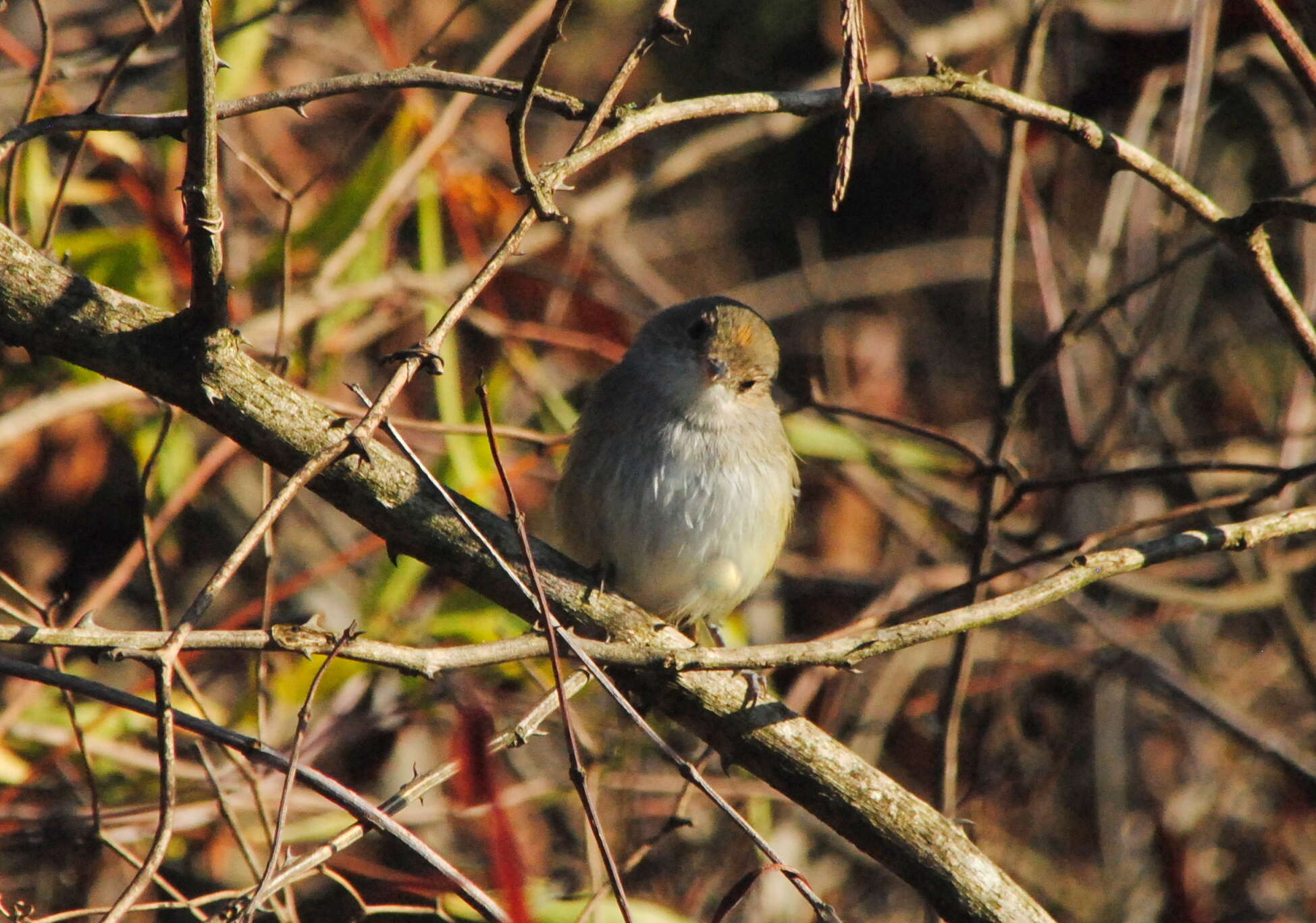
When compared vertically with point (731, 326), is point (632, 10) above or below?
above

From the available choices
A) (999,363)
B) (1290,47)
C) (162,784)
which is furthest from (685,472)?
(162,784)

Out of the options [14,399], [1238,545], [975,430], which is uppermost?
[975,430]

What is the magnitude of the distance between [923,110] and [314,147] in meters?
3.35

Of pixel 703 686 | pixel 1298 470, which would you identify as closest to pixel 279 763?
pixel 703 686

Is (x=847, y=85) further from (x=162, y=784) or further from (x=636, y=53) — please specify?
(x=162, y=784)

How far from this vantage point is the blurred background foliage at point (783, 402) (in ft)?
14.5

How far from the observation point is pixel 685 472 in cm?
381

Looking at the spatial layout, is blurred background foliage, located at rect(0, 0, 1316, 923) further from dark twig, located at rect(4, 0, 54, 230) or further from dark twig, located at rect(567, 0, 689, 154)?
dark twig, located at rect(567, 0, 689, 154)

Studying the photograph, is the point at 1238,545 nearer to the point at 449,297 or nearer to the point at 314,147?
the point at 449,297

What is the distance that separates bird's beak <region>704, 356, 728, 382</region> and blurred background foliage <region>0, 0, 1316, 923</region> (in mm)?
203

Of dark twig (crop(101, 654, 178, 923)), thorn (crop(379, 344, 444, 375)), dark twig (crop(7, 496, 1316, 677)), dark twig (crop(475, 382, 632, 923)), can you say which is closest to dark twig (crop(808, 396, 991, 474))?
dark twig (crop(7, 496, 1316, 677))

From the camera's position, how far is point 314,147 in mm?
6438

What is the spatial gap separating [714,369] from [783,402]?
2.59 m

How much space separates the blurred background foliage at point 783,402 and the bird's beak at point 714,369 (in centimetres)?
20
